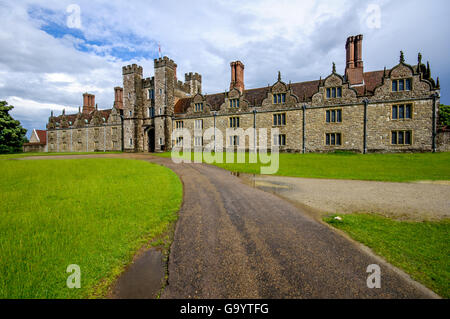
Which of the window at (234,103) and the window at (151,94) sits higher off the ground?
the window at (151,94)

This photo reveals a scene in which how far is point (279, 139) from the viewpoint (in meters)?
30.5

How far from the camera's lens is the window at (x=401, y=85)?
78.9 ft

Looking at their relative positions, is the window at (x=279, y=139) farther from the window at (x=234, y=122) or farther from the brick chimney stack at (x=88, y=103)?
the brick chimney stack at (x=88, y=103)

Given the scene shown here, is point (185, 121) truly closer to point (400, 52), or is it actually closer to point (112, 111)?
point (112, 111)

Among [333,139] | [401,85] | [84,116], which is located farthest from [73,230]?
[84,116]

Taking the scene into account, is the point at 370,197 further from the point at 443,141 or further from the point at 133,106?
the point at 133,106

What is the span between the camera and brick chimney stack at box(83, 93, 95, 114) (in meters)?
54.1

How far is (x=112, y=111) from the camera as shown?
47031 millimetres

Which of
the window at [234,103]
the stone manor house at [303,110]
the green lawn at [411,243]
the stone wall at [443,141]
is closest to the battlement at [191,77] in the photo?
the stone manor house at [303,110]

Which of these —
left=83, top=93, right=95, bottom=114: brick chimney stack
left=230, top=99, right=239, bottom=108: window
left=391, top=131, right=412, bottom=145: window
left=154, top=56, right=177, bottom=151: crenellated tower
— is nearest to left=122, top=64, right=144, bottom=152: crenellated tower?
left=154, top=56, right=177, bottom=151: crenellated tower

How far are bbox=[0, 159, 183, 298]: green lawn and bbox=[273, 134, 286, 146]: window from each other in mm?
23597

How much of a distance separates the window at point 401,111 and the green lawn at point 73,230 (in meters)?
29.2
